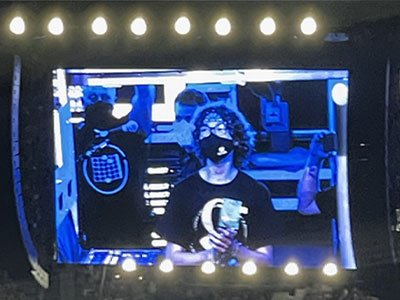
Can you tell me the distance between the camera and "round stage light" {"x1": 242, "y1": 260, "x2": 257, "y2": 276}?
1493 millimetres

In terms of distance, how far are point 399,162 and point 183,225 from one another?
1.34ft

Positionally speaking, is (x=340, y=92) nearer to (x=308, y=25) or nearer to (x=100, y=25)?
(x=308, y=25)

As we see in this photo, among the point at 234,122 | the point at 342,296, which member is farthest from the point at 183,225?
the point at 342,296

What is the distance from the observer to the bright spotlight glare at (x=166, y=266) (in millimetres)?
1510

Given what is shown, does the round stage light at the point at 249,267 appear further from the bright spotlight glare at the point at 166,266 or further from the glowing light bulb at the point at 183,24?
the glowing light bulb at the point at 183,24

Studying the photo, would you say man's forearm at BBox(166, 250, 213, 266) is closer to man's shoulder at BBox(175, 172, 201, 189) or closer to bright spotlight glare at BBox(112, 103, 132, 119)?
man's shoulder at BBox(175, 172, 201, 189)

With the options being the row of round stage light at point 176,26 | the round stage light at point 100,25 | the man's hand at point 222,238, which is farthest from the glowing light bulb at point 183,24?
the man's hand at point 222,238

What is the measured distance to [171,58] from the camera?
148 cm

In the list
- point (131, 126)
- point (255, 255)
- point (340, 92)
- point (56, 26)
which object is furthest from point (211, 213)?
point (56, 26)

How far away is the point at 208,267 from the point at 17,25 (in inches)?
22.1

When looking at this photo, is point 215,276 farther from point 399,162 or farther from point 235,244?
point 399,162

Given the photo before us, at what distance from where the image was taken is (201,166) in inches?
58.5

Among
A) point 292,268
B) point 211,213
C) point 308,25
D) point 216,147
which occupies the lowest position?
point 292,268

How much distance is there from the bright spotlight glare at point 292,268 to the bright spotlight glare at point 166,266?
21 centimetres
